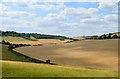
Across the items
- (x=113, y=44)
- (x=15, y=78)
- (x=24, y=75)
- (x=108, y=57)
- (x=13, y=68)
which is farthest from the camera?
(x=113, y=44)

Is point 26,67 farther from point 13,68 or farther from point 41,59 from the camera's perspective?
point 41,59

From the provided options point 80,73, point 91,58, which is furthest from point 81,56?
point 80,73

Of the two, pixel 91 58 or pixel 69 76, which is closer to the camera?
pixel 69 76

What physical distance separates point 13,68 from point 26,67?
7.92ft

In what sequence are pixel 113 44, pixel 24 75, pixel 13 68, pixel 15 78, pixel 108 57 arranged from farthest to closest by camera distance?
1. pixel 113 44
2. pixel 108 57
3. pixel 13 68
4. pixel 24 75
5. pixel 15 78

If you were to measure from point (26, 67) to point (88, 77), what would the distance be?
935cm

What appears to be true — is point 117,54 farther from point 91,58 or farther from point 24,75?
point 24,75

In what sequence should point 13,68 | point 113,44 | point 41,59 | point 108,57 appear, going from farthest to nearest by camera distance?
point 113,44 → point 41,59 → point 108,57 → point 13,68

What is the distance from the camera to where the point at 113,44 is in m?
80.0

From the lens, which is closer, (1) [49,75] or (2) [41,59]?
(1) [49,75]

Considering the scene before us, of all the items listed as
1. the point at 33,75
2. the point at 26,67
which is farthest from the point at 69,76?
the point at 26,67

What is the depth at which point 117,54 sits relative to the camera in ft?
214

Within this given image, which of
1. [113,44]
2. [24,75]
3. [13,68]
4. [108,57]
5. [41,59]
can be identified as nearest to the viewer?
[24,75]

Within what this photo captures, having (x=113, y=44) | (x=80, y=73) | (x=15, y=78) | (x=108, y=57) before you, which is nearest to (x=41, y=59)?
(x=108, y=57)
